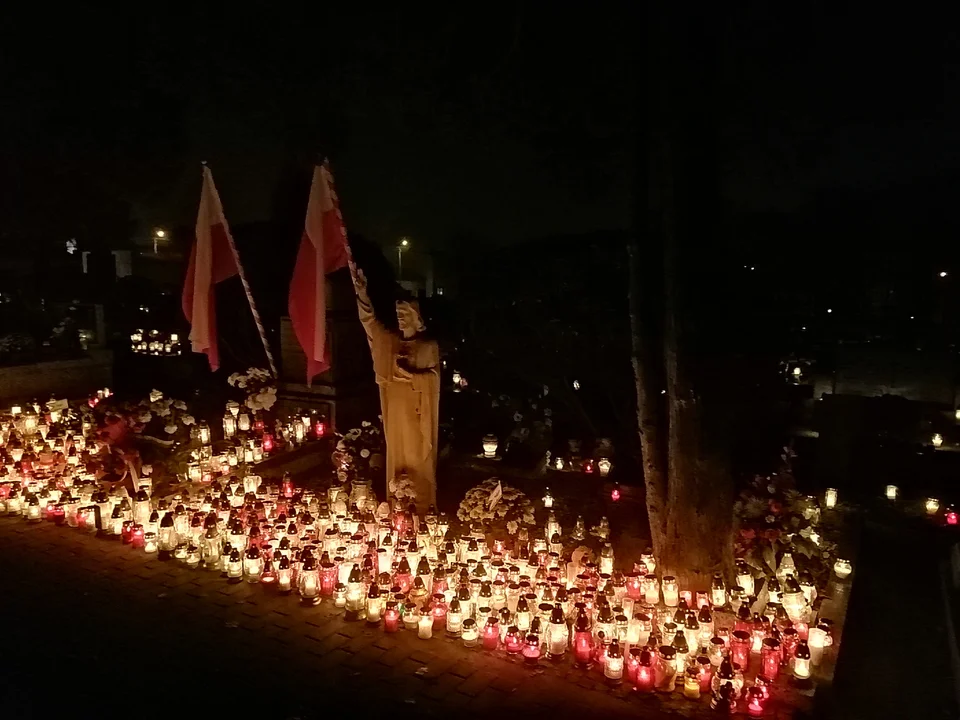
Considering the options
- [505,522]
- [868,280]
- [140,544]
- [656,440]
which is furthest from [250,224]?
[868,280]

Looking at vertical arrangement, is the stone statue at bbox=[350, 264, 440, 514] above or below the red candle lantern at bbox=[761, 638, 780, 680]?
above

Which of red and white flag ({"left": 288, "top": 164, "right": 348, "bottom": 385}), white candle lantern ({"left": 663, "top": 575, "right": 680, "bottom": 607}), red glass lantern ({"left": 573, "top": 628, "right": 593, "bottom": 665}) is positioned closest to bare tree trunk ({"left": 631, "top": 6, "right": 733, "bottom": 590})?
white candle lantern ({"left": 663, "top": 575, "right": 680, "bottom": 607})

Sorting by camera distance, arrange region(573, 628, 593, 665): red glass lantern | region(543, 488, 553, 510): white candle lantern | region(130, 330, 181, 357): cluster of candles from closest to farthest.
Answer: region(573, 628, 593, 665): red glass lantern
region(543, 488, 553, 510): white candle lantern
region(130, 330, 181, 357): cluster of candles

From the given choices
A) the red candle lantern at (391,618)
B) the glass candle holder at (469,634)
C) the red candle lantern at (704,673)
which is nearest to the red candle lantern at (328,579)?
the red candle lantern at (391,618)

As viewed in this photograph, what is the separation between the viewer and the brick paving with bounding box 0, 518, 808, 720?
18.1 feet

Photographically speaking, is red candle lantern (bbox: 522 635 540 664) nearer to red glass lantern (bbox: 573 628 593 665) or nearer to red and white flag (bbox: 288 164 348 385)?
red glass lantern (bbox: 573 628 593 665)

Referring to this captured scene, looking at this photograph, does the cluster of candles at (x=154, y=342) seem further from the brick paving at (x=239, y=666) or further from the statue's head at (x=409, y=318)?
the statue's head at (x=409, y=318)

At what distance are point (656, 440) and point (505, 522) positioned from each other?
85.1 inches

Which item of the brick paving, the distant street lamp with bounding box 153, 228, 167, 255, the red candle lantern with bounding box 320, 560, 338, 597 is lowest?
the brick paving

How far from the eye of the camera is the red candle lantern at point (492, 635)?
6.30 metres

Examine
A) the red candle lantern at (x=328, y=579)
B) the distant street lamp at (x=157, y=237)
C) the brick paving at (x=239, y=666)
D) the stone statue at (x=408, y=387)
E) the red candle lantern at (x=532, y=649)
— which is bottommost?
the brick paving at (x=239, y=666)

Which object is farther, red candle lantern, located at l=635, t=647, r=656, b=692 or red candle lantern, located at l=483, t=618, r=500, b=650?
red candle lantern, located at l=483, t=618, r=500, b=650

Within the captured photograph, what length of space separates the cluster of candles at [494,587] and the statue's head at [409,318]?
210 centimetres

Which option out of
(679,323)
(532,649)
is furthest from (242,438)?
(679,323)
